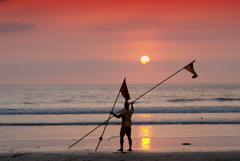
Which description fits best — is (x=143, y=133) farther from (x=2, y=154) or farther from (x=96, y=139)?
(x=2, y=154)

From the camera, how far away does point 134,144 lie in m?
15.0

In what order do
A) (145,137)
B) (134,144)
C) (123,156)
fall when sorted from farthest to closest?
(145,137), (134,144), (123,156)

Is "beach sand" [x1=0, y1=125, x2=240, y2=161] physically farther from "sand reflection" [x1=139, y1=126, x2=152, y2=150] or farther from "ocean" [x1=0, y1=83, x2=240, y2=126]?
"ocean" [x1=0, y1=83, x2=240, y2=126]

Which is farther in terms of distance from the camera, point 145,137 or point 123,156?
point 145,137

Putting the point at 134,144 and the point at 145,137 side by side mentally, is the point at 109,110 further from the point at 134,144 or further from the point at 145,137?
the point at 134,144

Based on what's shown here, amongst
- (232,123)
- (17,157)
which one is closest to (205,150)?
(17,157)

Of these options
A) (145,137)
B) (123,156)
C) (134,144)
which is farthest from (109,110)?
(123,156)

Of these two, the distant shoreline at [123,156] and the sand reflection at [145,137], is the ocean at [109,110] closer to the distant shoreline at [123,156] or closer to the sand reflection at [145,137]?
the sand reflection at [145,137]

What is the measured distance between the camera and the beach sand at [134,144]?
39.9ft

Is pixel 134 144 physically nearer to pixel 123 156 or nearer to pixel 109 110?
pixel 123 156

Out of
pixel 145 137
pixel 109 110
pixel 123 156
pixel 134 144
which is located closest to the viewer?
pixel 123 156

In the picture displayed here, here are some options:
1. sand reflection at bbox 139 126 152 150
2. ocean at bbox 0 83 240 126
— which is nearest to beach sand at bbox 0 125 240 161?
sand reflection at bbox 139 126 152 150

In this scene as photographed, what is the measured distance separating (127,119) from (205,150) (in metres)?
2.90

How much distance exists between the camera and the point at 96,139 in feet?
54.4
